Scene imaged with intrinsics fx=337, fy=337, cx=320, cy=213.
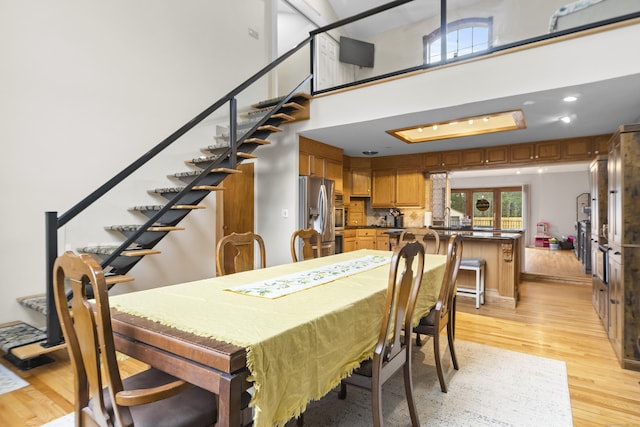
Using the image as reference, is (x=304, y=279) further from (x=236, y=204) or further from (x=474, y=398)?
(x=236, y=204)

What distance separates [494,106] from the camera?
354cm

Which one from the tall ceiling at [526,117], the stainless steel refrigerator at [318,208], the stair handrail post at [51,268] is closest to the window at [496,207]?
the tall ceiling at [526,117]

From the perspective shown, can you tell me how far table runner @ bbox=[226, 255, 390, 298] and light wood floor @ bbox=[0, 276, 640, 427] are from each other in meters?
1.48

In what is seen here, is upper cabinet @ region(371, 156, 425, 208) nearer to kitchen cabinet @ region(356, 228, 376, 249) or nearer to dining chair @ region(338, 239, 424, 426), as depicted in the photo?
kitchen cabinet @ region(356, 228, 376, 249)

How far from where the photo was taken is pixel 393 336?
1672 mm

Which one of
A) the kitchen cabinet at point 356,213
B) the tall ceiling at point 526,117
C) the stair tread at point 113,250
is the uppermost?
the tall ceiling at point 526,117

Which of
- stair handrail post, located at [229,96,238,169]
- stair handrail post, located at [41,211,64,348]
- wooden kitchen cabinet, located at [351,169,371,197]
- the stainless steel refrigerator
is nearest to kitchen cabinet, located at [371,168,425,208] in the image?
wooden kitchen cabinet, located at [351,169,371,197]

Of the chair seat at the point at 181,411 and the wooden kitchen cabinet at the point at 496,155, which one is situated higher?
the wooden kitchen cabinet at the point at 496,155

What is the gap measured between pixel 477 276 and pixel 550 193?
9.03 meters

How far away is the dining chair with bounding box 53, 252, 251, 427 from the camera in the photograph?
0.97 metres

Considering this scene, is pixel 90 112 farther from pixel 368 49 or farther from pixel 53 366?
pixel 368 49

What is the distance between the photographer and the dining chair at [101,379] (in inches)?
38.3

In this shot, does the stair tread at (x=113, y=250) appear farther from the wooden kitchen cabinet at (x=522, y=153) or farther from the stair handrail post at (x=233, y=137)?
the wooden kitchen cabinet at (x=522, y=153)

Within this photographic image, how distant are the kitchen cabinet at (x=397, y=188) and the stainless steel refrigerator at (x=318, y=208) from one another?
69.2 inches
